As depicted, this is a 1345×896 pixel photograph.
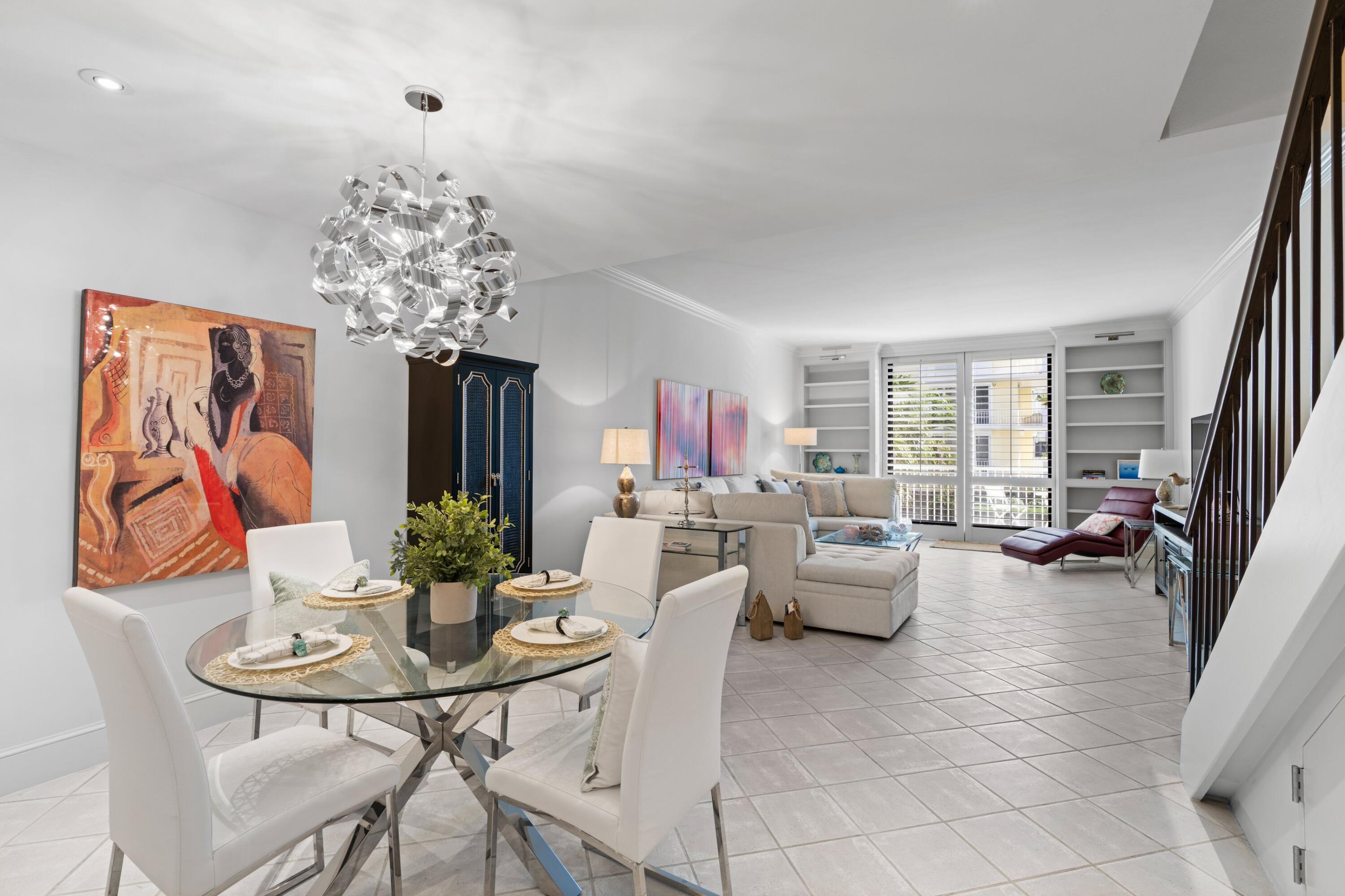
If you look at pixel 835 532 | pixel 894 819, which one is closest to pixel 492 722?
pixel 894 819

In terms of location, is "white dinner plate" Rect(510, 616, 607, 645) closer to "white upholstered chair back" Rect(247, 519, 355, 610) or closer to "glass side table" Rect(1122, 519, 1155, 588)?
"white upholstered chair back" Rect(247, 519, 355, 610)

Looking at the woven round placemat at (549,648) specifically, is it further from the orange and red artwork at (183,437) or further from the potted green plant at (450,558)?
the orange and red artwork at (183,437)

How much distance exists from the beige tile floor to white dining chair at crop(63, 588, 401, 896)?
19.9 inches

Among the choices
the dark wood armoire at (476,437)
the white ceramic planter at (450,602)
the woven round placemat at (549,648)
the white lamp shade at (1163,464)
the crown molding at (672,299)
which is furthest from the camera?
the white lamp shade at (1163,464)

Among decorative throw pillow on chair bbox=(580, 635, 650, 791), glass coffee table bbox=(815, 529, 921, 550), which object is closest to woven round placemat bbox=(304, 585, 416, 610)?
decorative throw pillow on chair bbox=(580, 635, 650, 791)

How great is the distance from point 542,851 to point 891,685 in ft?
7.25

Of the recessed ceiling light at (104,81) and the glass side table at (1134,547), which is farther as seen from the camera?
the glass side table at (1134,547)

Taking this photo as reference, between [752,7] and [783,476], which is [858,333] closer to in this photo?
[783,476]

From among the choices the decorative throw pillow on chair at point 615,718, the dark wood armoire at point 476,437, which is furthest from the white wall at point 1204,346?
the decorative throw pillow on chair at point 615,718

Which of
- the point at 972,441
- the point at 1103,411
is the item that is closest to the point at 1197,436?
the point at 1103,411

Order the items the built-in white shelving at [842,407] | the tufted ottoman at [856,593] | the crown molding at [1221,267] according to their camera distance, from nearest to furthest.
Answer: the tufted ottoman at [856,593] < the crown molding at [1221,267] < the built-in white shelving at [842,407]

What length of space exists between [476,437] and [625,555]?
1.38 metres

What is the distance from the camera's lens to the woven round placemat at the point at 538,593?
235cm

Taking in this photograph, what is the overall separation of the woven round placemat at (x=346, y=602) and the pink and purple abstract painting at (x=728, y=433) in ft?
15.8
